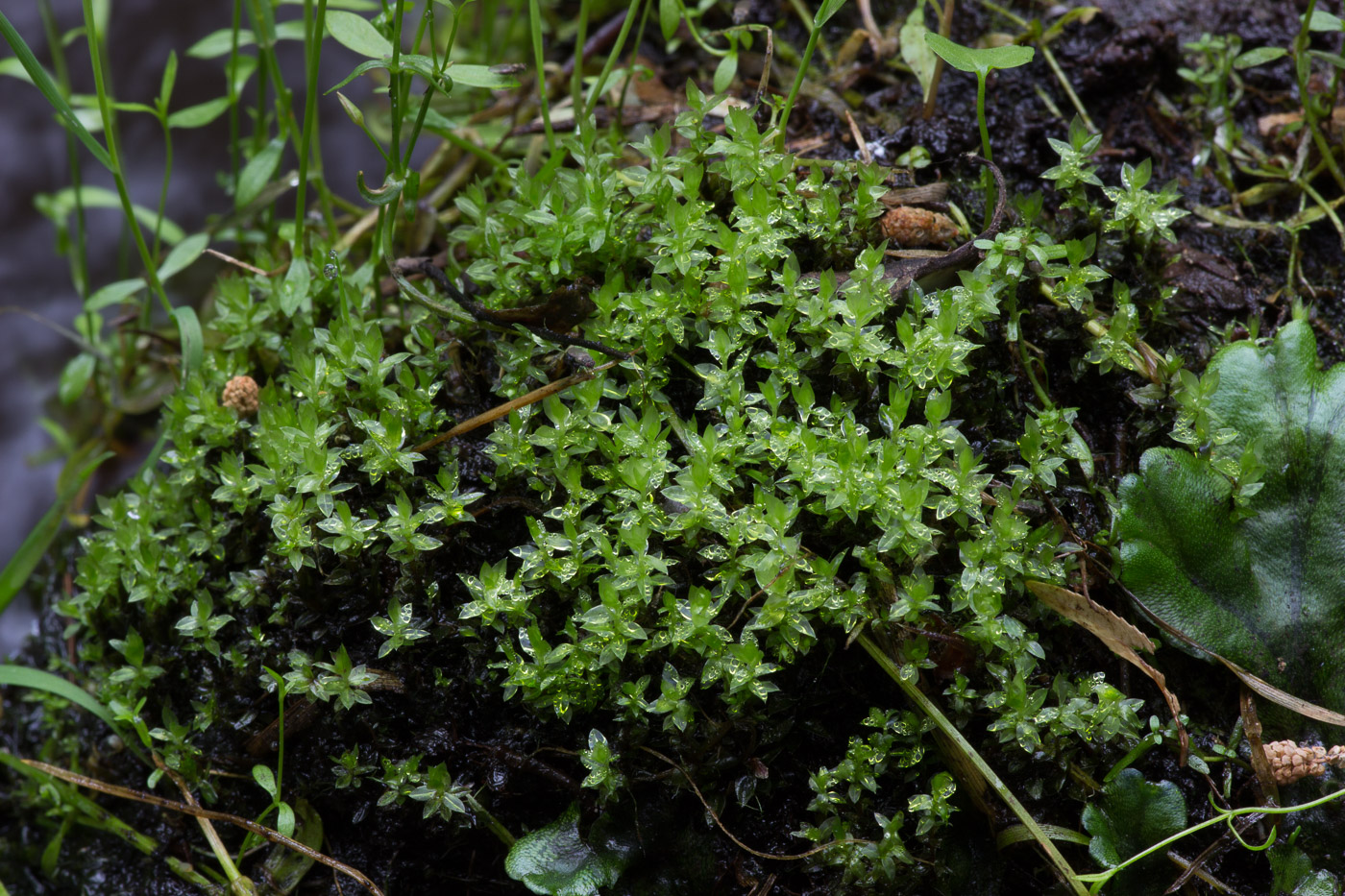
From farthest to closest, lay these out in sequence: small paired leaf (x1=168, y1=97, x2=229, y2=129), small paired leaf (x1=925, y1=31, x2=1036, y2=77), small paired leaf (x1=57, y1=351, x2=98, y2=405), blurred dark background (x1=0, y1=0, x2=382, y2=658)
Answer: blurred dark background (x1=0, y1=0, x2=382, y2=658) → small paired leaf (x1=57, y1=351, x2=98, y2=405) → small paired leaf (x1=168, y1=97, x2=229, y2=129) → small paired leaf (x1=925, y1=31, x2=1036, y2=77)

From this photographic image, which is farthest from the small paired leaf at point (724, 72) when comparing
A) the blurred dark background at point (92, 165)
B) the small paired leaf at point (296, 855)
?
the blurred dark background at point (92, 165)

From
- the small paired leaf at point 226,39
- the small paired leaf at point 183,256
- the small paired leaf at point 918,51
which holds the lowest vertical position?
the small paired leaf at point 183,256

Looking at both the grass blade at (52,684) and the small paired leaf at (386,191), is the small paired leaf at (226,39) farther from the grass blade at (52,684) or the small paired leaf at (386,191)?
the grass blade at (52,684)

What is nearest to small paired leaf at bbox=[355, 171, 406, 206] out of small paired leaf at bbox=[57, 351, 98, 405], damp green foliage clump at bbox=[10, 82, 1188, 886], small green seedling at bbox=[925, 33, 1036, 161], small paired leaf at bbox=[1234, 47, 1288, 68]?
damp green foliage clump at bbox=[10, 82, 1188, 886]

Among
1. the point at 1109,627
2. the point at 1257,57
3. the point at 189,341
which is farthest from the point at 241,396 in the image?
the point at 1257,57

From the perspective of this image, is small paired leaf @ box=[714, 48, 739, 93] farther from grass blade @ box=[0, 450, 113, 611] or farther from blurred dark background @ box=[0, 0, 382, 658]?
blurred dark background @ box=[0, 0, 382, 658]
